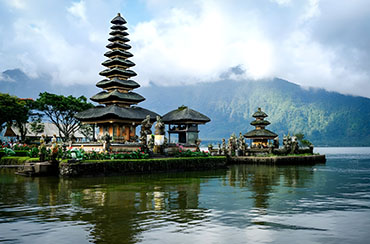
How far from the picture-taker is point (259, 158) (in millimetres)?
56531

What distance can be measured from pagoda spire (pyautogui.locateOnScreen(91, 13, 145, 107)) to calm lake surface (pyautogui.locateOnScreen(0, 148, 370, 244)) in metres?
29.4

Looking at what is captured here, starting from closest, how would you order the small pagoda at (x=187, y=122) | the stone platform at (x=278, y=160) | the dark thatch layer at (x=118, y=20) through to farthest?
the small pagoda at (x=187, y=122), the stone platform at (x=278, y=160), the dark thatch layer at (x=118, y=20)

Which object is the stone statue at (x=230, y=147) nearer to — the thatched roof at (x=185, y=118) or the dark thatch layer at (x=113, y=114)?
the thatched roof at (x=185, y=118)

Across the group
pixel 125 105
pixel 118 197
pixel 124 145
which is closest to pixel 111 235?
pixel 118 197

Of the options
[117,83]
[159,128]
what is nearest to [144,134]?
[159,128]

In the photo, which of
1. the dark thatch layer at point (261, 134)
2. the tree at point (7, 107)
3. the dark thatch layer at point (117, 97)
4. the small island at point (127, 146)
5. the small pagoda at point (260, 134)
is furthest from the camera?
the small pagoda at point (260, 134)

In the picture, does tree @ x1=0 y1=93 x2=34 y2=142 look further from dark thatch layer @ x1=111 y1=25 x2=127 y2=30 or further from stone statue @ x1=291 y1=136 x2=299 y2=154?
stone statue @ x1=291 y1=136 x2=299 y2=154

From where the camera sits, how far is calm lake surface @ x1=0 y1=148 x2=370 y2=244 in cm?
1121

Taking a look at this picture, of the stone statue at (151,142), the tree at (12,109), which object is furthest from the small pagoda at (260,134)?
the tree at (12,109)

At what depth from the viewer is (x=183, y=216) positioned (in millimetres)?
14211

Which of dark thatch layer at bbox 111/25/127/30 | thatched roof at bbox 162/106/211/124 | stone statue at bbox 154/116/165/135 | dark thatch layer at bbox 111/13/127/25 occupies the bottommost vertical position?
stone statue at bbox 154/116/165/135

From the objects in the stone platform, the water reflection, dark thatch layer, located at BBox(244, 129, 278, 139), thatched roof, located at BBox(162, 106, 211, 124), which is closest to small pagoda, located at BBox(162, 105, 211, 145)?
thatched roof, located at BBox(162, 106, 211, 124)

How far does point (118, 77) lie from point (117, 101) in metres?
4.60

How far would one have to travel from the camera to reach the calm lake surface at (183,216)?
11211 mm
